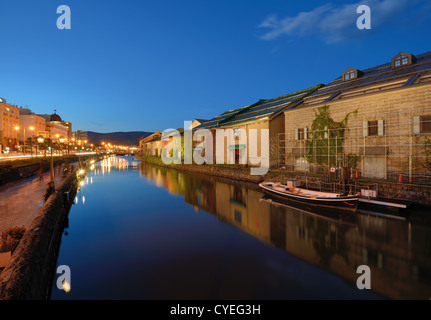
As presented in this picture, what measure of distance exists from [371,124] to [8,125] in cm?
12042

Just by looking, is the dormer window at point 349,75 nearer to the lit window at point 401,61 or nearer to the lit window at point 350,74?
the lit window at point 350,74

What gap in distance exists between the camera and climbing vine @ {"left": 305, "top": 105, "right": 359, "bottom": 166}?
21.9 metres

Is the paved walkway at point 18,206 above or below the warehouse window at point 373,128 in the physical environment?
below

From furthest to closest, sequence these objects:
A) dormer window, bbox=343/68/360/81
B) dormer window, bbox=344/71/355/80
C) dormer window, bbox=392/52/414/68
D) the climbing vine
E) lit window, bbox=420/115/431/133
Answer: dormer window, bbox=344/71/355/80 → dormer window, bbox=343/68/360/81 → the climbing vine → dormer window, bbox=392/52/414/68 → lit window, bbox=420/115/431/133

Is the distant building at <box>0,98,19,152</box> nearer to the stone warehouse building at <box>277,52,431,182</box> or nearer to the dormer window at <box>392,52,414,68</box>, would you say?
the stone warehouse building at <box>277,52,431,182</box>

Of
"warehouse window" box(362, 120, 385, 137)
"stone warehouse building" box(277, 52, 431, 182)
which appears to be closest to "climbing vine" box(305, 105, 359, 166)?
"stone warehouse building" box(277, 52, 431, 182)

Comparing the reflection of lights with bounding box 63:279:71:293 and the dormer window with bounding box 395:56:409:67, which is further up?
the dormer window with bounding box 395:56:409:67

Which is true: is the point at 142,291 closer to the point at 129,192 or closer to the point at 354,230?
the point at 354,230

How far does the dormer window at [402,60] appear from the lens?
21.4 meters

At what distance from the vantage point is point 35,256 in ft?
19.4

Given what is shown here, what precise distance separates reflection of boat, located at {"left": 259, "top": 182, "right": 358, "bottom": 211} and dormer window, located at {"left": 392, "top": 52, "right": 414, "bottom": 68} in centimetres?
1571

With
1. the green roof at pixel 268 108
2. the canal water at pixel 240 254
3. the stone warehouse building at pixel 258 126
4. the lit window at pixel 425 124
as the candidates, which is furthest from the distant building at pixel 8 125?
the lit window at pixel 425 124

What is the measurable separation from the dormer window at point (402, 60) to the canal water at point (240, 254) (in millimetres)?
17051
